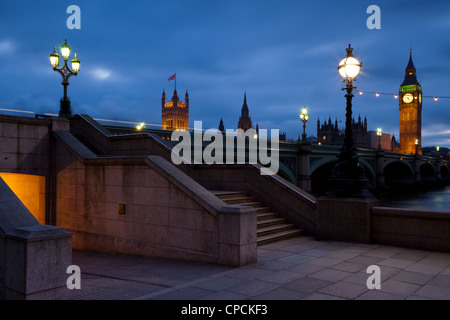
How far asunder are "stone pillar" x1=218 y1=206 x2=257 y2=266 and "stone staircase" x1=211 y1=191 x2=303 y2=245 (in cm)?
198

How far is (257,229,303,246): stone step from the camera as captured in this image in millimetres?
9828

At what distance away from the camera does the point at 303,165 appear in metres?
33.8

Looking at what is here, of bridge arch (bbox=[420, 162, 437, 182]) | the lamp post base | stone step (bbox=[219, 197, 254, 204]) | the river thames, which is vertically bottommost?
the river thames

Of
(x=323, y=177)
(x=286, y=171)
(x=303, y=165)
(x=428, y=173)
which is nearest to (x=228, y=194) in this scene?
(x=286, y=171)

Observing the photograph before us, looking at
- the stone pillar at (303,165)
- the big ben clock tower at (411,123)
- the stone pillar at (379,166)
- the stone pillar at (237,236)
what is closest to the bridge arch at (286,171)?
the stone pillar at (303,165)

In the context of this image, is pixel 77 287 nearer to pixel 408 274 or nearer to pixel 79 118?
pixel 408 274

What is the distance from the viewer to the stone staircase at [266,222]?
33.4 feet

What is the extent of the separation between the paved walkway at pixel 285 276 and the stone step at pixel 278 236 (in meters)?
0.26

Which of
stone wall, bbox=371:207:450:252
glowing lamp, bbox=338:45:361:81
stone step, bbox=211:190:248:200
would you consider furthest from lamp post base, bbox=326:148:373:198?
stone step, bbox=211:190:248:200

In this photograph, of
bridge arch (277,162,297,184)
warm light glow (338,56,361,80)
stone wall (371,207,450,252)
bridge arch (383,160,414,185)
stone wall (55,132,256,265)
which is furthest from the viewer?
bridge arch (383,160,414,185)

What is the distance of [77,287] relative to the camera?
6.49 m

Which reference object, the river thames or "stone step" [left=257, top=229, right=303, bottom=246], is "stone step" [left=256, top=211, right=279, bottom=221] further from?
the river thames

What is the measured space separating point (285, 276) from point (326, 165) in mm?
46768
